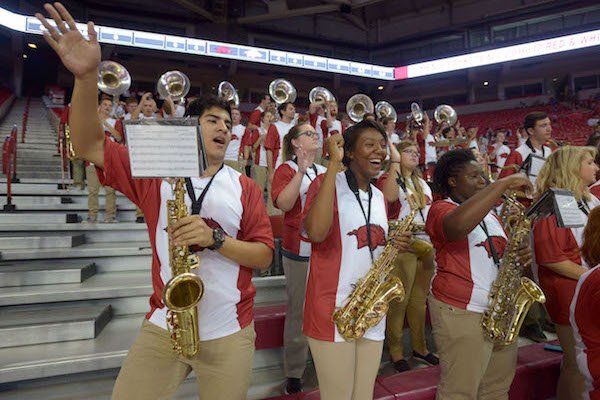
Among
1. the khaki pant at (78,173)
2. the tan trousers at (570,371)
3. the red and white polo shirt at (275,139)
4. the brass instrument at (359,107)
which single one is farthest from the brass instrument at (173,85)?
the tan trousers at (570,371)

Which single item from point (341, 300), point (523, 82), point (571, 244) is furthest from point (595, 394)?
point (523, 82)

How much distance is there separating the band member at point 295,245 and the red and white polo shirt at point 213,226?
98 cm

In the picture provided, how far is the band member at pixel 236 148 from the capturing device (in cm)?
607

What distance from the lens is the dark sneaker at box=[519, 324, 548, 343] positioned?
3.61 meters

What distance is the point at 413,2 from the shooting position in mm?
22453

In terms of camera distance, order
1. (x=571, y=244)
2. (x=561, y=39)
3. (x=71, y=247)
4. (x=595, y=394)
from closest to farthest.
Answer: (x=595, y=394) → (x=571, y=244) → (x=71, y=247) → (x=561, y=39)

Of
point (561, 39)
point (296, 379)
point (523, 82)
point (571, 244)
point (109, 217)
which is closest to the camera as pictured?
point (571, 244)

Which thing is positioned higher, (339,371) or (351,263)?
(351,263)

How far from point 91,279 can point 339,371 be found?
2593 mm

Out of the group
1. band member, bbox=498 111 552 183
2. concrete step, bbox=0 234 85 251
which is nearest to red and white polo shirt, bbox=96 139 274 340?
concrete step, bbox=0 234 85 251

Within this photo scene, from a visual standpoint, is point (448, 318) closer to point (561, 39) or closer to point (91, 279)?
point (91, 279)

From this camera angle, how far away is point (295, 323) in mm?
2758

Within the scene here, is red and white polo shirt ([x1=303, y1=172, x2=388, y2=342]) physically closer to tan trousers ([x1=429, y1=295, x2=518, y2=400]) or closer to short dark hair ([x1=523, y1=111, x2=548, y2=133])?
tan trousers ([x1=429, y1=295, x2=518, y2=400])

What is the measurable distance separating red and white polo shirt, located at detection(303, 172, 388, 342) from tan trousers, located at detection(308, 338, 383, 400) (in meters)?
0.04
